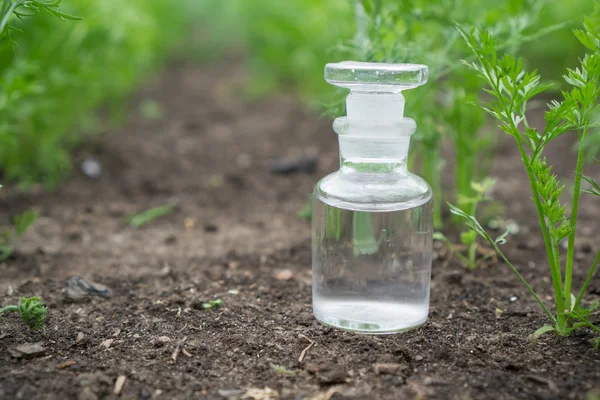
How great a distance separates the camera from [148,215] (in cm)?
330

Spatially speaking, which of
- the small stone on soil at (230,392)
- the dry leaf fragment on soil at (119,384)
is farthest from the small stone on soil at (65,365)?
the small stone on soil at (230,392)

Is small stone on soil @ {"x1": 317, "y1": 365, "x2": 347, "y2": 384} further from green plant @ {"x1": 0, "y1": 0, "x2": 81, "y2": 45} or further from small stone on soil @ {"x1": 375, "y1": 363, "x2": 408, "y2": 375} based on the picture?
green plant @ {"x1": 0, "y1": 0, "x2": 81, "y2": 45}

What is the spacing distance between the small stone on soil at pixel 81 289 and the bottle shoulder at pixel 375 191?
0.93 metres

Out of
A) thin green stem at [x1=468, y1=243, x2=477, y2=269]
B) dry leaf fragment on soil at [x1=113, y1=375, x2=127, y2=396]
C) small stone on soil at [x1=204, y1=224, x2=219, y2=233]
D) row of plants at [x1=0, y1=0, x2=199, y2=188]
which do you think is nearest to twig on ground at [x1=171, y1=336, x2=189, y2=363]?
dry leaf fragment on soil at [x1=113, y1=375, x2=127, y2=396]

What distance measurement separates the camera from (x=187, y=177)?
4055 mm

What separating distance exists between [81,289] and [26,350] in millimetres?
489

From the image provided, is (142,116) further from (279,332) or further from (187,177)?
(279,332)

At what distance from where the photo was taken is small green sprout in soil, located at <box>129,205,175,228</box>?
129 inches

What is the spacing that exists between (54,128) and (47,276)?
60.7 inches

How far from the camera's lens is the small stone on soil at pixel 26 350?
1.80 meters

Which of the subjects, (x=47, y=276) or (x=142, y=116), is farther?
(x=142, y=116)

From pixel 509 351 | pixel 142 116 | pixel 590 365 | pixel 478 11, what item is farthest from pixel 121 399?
pixel 142 116

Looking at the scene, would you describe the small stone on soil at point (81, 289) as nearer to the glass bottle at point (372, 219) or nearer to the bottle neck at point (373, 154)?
the glass bottle at point (372, 219)

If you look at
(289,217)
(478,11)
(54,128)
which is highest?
(478,11)
